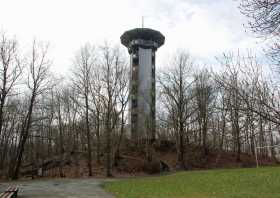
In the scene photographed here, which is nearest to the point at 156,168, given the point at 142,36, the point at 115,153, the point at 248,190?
the point at 115,153

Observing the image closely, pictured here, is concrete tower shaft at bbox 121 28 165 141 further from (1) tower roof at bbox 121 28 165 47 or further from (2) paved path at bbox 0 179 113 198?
(2) paved path at bbox 0 179 113 198

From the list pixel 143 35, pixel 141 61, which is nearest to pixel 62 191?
pixel 141 61

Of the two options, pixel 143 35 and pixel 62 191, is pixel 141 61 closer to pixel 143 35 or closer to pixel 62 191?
pixel 143 35

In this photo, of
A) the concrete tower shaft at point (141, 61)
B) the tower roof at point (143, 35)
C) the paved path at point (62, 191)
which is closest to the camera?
the paved path at point (62, 191)

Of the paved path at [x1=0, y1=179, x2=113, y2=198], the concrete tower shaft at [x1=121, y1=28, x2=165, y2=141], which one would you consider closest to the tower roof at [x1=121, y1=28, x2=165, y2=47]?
the concrete tower shaft at [x1=121, y1=28, x2=165, y2=141]

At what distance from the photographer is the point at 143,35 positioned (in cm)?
5681

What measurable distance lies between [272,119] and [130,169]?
97.2 feet

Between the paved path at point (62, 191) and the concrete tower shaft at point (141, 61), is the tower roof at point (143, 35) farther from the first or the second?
the paved path at point (62, 191)

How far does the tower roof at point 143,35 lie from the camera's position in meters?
56.5

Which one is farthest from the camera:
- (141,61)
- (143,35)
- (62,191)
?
(143,35)

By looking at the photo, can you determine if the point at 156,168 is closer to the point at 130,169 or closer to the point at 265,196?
the point at 130,169

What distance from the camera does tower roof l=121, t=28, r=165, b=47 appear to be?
56500 mm

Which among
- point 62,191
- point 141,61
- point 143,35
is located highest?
point 143,35

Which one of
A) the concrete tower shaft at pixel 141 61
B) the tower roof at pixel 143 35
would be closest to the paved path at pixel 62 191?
the concrete tower shaft at pixel 141 61
